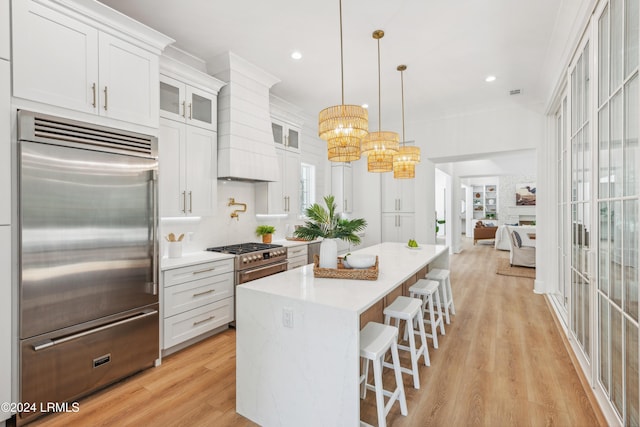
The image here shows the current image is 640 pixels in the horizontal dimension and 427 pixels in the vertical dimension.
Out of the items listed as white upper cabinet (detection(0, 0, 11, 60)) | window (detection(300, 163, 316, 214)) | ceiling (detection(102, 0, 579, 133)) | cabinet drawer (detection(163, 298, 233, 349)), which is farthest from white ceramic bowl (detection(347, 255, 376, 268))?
window (detection(300, 163, 316, 214))

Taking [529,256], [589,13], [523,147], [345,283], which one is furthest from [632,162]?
[529,256]

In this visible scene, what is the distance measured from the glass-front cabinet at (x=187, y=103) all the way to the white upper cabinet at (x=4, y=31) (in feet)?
3.86

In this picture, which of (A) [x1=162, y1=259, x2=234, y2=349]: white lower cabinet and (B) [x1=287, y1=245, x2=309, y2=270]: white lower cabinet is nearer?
(A) [x1=162, y1=259, x2=234, y2=349]: white lower cabinet

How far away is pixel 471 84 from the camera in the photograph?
4.34 meters

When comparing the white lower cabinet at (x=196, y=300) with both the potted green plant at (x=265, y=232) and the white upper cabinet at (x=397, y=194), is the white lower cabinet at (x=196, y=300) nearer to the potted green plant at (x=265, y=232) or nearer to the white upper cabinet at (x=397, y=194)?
the potted green plant at (x=265, y=232)

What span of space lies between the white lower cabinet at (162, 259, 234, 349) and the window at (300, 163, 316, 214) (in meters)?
2.36

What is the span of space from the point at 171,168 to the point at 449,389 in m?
3.10

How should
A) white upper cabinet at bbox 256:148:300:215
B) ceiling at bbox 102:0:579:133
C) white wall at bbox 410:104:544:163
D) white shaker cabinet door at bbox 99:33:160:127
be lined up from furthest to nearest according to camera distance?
white wall at bbox 410:104:544:163 → white upper cabinet at bbox 256:148:300:215 → ceiling at bbox 102:0:579:133 → white shaker cabinet door at bbox 99:33:160:127

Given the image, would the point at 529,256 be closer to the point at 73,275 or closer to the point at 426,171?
the point at 426,171

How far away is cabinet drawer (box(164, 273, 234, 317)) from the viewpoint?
2.80 meters

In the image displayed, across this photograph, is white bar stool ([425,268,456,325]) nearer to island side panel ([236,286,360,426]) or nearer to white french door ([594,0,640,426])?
white french door ([594,0,640,426])

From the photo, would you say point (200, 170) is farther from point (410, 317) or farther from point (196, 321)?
point (410, 317)

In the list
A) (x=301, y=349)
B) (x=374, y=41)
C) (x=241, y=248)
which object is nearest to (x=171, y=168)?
(x=241, y=248)

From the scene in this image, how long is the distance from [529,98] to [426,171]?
1.92 m
